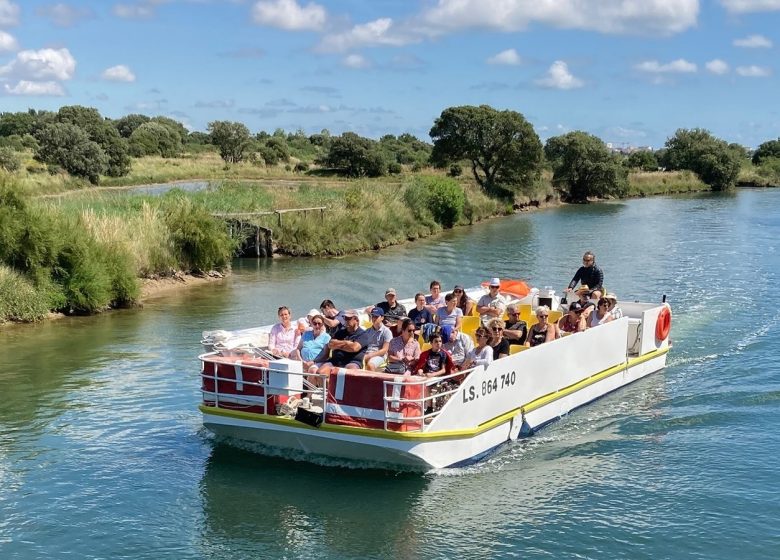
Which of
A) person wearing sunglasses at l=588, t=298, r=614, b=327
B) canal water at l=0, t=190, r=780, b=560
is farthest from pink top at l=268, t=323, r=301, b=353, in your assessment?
person wearing sunglasses at l=588, t=298, r=614, b=327

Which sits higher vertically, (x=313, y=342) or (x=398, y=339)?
(x=398, y=339)

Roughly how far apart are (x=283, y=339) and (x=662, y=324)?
848 centimetres

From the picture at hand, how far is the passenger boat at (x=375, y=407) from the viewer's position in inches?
466

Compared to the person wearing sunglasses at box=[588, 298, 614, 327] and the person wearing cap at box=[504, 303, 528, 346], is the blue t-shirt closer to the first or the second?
the person wearing cap at box=[504, 303, 528, 346]

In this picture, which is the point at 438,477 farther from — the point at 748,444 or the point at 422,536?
the point at 748,444

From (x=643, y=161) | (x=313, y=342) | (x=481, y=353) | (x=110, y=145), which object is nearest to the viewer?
(x=481, y=353)

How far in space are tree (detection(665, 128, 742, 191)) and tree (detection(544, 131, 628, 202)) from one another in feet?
58.1

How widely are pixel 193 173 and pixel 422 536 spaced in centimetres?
6157

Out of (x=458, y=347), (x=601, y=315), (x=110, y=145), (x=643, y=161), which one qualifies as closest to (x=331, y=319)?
(x=458, y=347)

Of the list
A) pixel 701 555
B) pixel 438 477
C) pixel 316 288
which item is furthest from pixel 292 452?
pixel 316 288

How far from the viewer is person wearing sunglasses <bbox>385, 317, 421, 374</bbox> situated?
1305cm

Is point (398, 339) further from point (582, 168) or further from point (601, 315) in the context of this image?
point (582, 168)

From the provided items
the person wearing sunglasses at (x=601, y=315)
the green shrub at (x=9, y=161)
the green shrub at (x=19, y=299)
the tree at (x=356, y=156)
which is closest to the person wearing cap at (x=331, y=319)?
the person wearing sunglasses at (x=601, y=315)

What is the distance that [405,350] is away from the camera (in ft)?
43.2
